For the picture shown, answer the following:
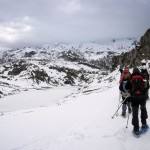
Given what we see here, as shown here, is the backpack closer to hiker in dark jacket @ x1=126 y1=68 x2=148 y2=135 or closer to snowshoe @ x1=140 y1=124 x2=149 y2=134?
hiker in dark jacket @ x1=126 y1=68 x2=148 y2=135

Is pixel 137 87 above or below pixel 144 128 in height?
above

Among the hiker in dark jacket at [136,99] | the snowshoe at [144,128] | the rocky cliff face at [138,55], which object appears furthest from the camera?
the rocky cliff face at [138,55]

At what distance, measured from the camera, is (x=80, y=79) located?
6914 inches

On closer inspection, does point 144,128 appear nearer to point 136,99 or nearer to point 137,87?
point 136,99

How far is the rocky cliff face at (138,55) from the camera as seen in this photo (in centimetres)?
7150

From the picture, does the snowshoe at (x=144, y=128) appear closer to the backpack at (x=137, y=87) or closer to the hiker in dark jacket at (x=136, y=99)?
the hiker in dark jacket at (x=136, y=99)

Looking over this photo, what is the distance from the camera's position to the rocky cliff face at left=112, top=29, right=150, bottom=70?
7150 cm

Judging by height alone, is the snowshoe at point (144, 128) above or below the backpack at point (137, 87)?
below

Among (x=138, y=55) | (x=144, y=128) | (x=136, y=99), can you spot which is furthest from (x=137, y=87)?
(x=138, y=55)

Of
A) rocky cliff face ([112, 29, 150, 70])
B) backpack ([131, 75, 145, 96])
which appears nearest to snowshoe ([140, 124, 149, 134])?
backpack ([131, 75, 145, 96])

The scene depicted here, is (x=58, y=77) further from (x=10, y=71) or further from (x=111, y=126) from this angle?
(x=111, y=126)

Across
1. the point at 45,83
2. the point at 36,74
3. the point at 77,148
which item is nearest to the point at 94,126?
the point at 77,148

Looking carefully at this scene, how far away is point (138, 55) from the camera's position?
77.9m

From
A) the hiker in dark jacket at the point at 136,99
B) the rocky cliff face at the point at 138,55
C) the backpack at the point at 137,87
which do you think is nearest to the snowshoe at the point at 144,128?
the hiker in dark jacket at the point at 136,99
